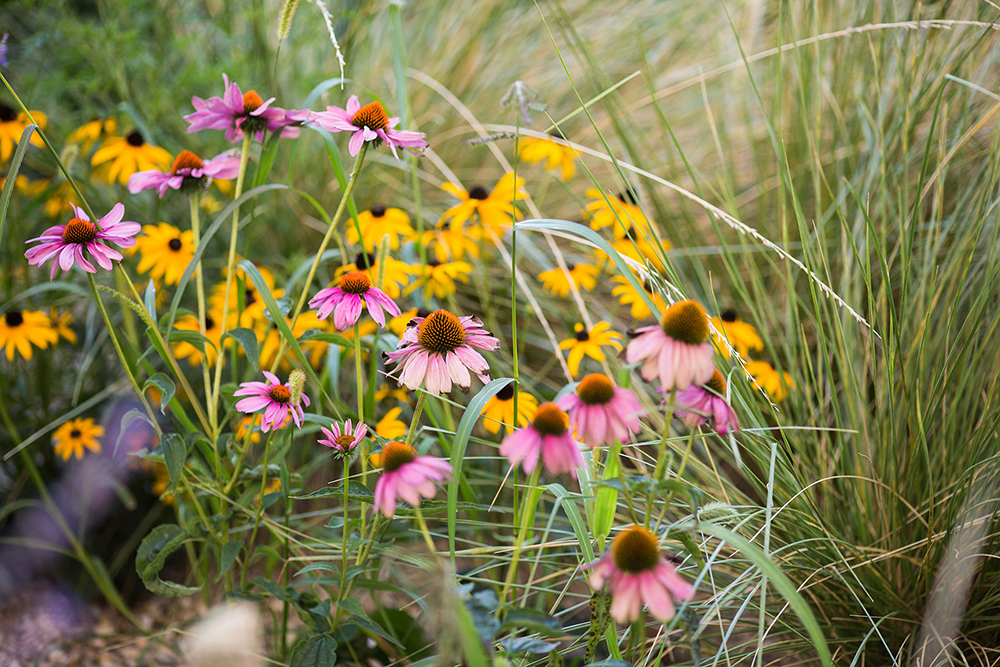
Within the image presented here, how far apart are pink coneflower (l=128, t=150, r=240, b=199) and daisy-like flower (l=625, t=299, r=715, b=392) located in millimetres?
622

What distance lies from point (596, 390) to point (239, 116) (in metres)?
0.61

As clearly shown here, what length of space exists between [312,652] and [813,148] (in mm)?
1141

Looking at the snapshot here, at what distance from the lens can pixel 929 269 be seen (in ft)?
3.78

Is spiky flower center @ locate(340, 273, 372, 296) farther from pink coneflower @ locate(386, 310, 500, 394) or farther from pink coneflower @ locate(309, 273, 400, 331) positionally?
pink coneflower @ locate(386, 310, 500, 394)

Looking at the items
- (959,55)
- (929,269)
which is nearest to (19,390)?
(929,269)

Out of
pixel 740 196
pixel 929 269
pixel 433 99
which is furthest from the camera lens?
pixel 433 99

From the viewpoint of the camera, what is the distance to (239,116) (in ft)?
2.96

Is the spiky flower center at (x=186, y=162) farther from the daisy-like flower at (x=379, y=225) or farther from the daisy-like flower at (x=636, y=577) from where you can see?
the daisy-like flower at (x=636, y=577)

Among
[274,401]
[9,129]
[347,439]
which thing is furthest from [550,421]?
[9,129]

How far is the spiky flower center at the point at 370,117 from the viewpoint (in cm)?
81

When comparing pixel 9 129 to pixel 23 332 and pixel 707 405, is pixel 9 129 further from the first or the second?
pixel 707 405

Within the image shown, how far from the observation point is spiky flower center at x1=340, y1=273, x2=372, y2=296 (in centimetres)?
78

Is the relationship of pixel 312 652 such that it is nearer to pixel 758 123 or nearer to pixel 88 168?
pixel 88 168

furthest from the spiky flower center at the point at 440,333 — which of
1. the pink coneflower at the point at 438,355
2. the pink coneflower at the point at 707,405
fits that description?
the pink coneflower at the point at 707,405
